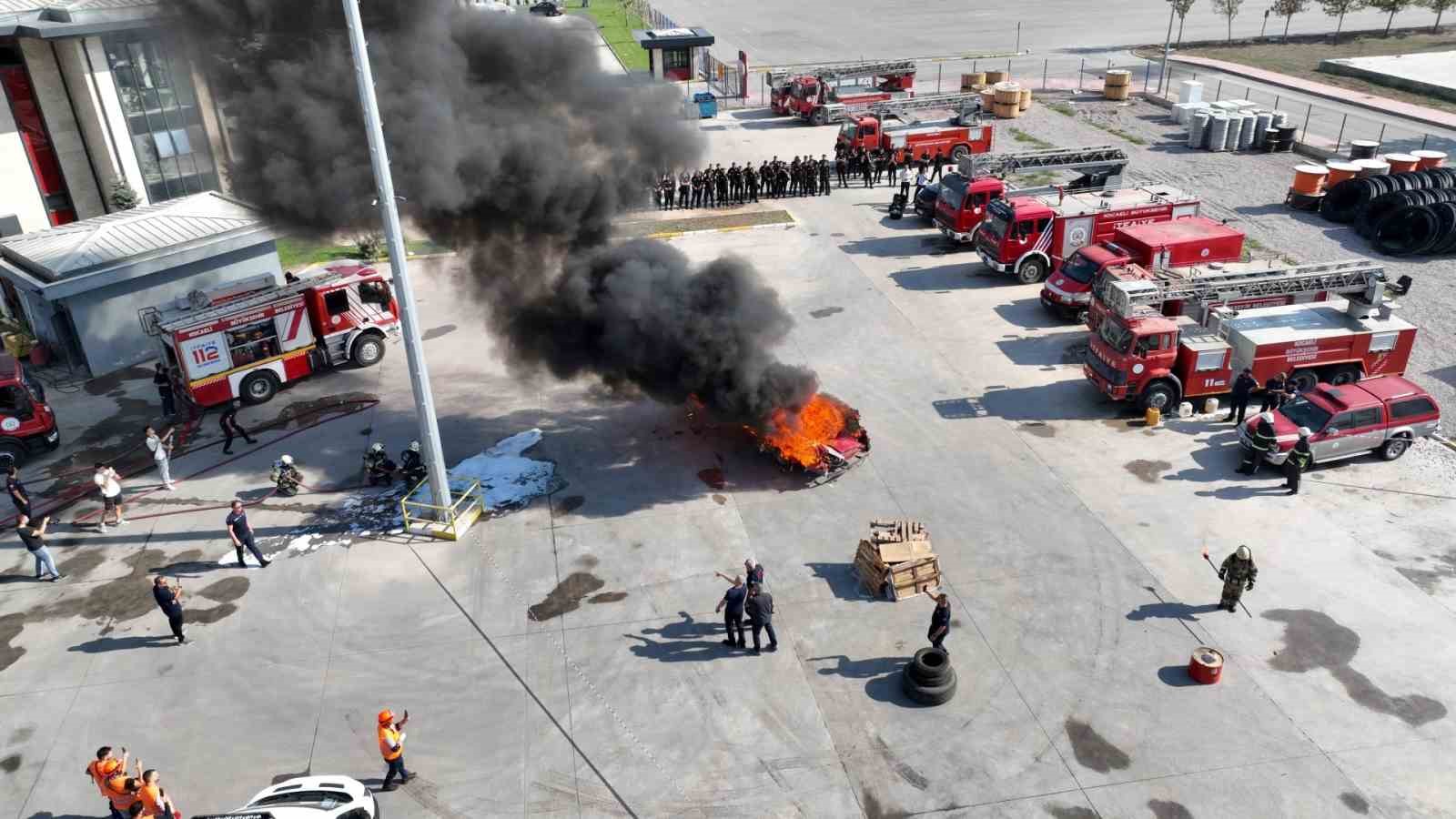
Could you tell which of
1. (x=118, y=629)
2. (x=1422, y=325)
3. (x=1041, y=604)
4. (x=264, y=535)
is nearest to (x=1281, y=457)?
(x=1041, y=604)

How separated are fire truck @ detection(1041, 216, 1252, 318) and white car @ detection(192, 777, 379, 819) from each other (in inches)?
702

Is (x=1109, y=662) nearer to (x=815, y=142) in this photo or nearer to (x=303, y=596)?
(x=303, y=596)

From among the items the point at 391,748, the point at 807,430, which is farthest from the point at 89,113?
the point at 391,748

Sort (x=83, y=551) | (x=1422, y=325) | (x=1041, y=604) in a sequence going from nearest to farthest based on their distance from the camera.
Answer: (x=1041, y=604) < (x=83, y=551) < (x=1422, y=325)

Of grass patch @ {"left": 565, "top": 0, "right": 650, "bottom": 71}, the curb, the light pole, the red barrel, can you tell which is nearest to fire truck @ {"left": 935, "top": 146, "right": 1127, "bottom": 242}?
the red barrel

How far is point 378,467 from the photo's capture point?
16.7m

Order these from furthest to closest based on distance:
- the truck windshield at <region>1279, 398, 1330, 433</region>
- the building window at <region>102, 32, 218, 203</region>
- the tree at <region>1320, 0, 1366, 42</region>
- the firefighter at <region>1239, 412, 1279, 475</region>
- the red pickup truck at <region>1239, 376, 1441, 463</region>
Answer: the tree at <region>1320, 0, 1366, 42</region>, the building window at <region>102, 32, 218, 203</region>, the truck windshield at <region>1279, 398, 1330, 433</region>, the red pickup truck at <region>1239, 376, 1441, 463</region>, the firefighter at <region>1239, 412, 1279, 475</region>

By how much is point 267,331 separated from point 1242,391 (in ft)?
61.7

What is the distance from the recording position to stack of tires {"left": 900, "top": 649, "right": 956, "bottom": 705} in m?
11.7

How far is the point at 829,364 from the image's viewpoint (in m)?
20.8

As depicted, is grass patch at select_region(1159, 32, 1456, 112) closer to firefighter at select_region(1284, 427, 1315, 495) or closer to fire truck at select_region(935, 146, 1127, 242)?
fire truck at select_region(935, 146, 1127, 242)

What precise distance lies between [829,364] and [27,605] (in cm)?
1449

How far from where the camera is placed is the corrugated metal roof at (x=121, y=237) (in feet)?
68.6

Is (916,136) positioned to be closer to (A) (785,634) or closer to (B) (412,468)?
(B) (412,468)
